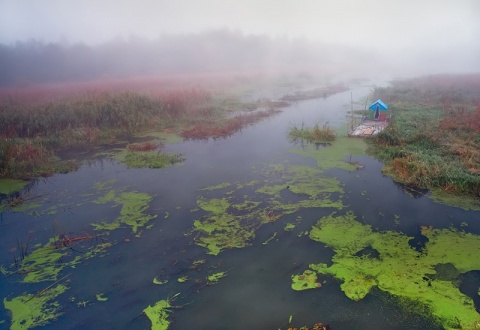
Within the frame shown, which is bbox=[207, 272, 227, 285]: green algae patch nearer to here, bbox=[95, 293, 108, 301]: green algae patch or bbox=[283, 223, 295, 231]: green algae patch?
bbox=[95, 293, 108, 301]: green algae patch

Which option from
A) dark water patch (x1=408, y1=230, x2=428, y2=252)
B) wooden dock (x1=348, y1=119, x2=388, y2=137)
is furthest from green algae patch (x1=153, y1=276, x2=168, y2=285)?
wooden dock (x1=348, y1=119, x2=388, y2=137)

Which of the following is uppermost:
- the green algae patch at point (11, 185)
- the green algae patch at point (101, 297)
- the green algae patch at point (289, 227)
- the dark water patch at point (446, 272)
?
the green algae patch at point (11, 185)

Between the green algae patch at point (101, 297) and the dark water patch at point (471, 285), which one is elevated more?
the green algae patch at point (101, 297)

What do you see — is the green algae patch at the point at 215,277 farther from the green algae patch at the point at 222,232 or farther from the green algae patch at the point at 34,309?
the green algae patch at the point at 34,309

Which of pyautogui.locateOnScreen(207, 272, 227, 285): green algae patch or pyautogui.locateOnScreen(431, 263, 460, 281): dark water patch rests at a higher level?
pyautogui.locateOnScreen(207, 272, 227, 285): green algae patch

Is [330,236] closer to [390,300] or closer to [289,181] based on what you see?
[390,300]

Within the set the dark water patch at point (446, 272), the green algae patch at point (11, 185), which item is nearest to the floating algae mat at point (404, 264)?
the dark water patch at point (446, 272)

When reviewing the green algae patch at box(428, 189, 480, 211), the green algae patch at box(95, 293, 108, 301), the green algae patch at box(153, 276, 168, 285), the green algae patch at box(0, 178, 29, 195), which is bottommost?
the green algae patch at box(428, 189, 480, 211)
